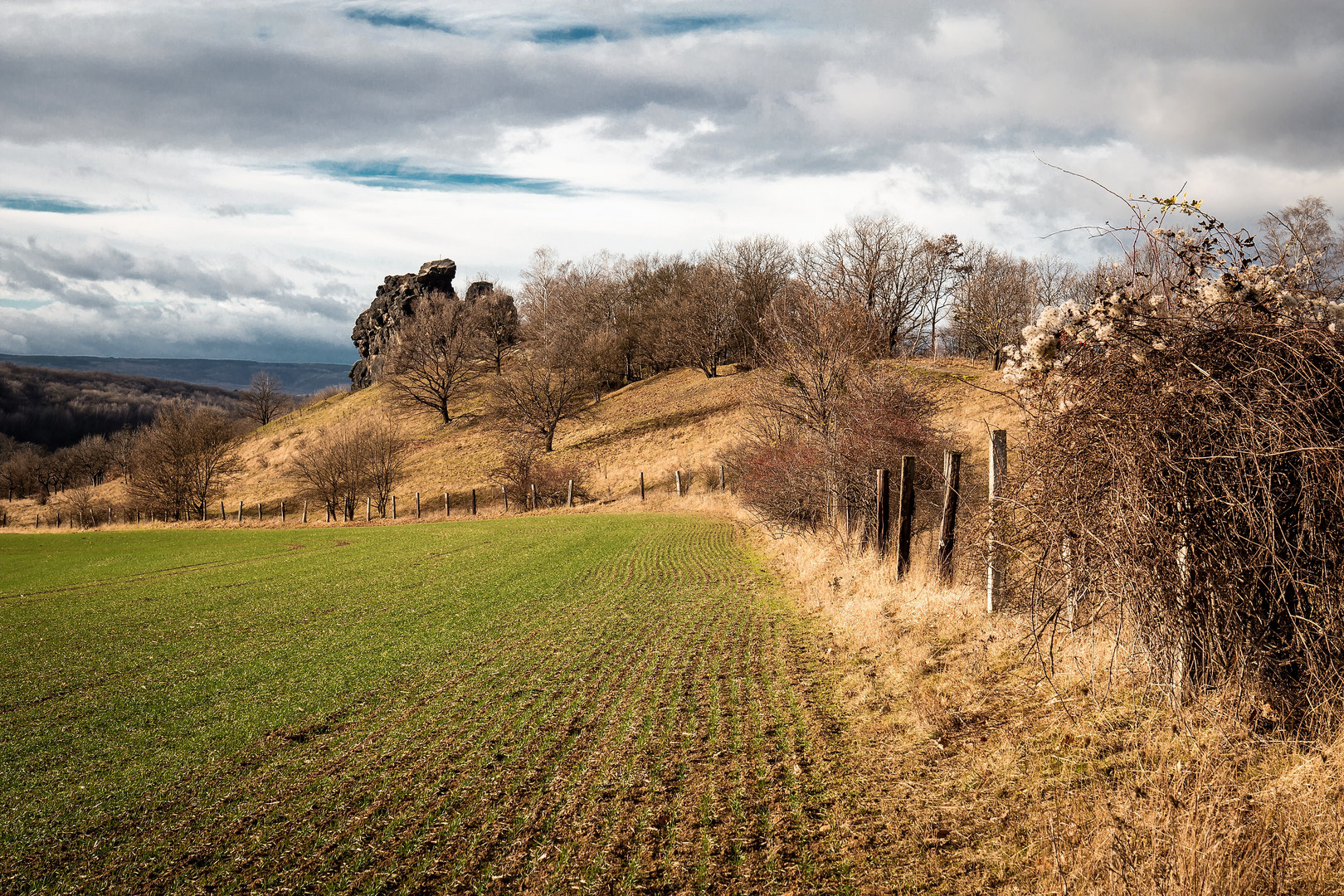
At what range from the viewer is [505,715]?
268 inches

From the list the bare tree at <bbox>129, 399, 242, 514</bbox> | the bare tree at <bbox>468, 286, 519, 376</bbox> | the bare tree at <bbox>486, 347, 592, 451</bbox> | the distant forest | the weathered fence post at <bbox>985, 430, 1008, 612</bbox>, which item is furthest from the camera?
the distant forest

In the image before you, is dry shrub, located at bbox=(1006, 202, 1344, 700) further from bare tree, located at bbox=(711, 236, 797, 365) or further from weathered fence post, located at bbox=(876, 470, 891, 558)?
bare tree, located at bbox=(711, 236, 797, 365)

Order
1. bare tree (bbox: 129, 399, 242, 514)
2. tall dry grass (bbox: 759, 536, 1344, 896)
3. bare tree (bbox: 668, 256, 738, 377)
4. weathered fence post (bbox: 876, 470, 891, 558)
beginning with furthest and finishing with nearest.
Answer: bare tree (bbox: 668, 256, 738, 377) → bare tree (bbox: 129, 399, 242, 514) → weathered fence post (bbox: 876, 470, 891, 558) → tall dry grass (bbox: 759, 536, 1344, 896)

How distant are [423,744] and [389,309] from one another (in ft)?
398

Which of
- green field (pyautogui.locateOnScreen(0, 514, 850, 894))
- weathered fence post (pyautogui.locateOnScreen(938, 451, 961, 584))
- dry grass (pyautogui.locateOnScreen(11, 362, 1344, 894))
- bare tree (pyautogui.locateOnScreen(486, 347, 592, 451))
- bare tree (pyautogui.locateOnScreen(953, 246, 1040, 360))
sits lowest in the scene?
green field (pyautogui.locateOnScreen(0, 514, 850, 894))

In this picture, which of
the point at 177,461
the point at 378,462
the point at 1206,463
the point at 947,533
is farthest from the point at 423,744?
the point at 177,461

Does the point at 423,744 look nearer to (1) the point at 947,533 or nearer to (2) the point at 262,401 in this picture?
(1) the point at 947,533

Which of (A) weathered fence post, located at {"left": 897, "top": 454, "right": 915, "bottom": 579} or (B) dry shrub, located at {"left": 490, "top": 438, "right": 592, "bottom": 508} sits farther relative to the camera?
(B) dry shrub, located at {"left": 490, "top": 438, "right": 592, "bottom": 508}

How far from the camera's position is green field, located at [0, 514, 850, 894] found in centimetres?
434

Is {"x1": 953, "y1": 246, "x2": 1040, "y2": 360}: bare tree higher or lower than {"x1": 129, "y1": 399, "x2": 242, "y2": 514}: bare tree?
above

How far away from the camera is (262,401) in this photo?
101188mm

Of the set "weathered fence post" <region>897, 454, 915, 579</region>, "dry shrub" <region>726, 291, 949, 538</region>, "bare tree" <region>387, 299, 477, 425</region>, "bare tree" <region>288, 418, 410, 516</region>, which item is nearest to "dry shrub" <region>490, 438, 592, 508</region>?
"bare tree" <region>288, 418, 410, 516</region>

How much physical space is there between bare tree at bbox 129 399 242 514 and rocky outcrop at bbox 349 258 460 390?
63773mm

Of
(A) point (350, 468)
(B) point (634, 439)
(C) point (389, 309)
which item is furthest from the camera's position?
(C) point (389, 309)
